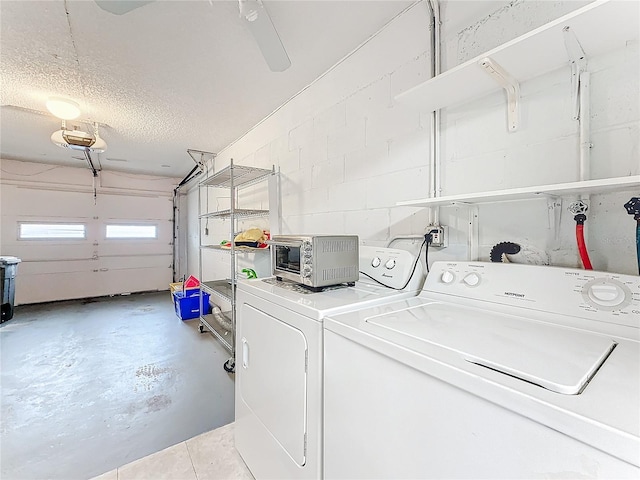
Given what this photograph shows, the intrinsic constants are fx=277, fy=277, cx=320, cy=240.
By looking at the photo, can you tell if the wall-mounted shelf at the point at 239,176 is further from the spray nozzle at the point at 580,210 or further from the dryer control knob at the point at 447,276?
the spray nozzle at the point at 580,210

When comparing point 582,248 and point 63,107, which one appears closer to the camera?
point 582,248

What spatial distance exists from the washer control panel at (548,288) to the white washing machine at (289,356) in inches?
9.0

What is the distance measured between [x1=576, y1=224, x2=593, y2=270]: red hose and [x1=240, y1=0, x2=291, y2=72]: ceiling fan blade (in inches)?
57.5

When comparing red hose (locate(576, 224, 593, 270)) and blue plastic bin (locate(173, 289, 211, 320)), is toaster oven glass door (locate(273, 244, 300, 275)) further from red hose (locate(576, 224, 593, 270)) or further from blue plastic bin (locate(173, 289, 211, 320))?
blue plastic bin (locate(173, 289, 211, 320))

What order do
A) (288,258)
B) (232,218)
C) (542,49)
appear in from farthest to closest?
1. (232,218)
2. (288,258)
3. (542,49)

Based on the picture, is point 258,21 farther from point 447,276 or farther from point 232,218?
point 232,218

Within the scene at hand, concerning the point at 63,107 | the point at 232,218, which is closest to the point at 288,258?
→ the point at 232,218

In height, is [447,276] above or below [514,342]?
above

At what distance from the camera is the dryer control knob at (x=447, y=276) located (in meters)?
1.18

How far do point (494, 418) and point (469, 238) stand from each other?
0.91m

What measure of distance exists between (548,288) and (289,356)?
3.15 ft

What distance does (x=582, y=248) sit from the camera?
956mm

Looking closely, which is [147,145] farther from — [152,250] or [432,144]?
[432,144]

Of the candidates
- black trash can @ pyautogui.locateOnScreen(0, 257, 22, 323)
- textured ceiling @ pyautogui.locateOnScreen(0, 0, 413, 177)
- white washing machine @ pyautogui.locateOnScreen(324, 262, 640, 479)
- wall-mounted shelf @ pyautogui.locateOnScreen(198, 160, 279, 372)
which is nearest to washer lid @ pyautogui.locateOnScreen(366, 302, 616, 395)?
white washing machine @ pyautogui.locateOnScreen(324, 262, 640, 479)
